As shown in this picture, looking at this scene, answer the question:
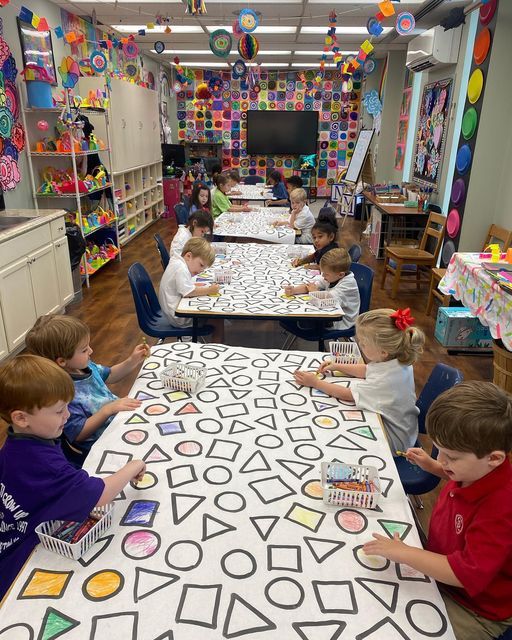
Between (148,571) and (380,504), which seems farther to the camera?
(380,504)

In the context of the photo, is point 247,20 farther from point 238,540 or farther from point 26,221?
point 238,540

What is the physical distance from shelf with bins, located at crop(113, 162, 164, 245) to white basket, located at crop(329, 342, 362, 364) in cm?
547

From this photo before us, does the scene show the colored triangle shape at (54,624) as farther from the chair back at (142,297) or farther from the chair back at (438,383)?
the chair back at (142,297)

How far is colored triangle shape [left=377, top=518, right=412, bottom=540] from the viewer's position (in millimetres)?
1181

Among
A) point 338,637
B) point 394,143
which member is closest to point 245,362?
point 338,637

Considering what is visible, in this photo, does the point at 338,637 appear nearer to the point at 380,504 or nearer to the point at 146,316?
the point at 380,504

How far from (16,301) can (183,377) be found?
8.23 ft

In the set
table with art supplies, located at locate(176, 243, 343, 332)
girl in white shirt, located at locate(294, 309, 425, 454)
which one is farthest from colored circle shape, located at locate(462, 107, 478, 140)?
girl in white shirt, located at locate(294, 309, 425, 454)

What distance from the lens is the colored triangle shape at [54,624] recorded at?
3.01ft

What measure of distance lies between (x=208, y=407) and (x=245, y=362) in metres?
0.40

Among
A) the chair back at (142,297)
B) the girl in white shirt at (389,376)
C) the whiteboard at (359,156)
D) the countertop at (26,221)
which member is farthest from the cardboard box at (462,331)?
the whiteboard at (359,156)

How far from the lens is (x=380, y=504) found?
1.28 meters

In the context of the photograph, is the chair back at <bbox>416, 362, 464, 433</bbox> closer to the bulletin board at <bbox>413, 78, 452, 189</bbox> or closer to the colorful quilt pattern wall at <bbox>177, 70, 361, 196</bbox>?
the bulletin board at <bbox>413, 78, 452, 189</bbox>

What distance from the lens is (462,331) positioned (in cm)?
408
